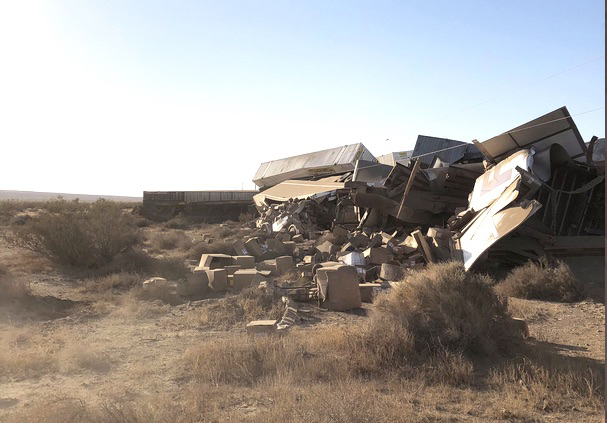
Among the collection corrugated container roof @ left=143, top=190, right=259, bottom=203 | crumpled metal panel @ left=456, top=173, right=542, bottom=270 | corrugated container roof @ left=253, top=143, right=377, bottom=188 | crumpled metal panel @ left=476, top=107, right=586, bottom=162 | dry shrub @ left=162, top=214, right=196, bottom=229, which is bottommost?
dry shrub @ left=162, top=214, right=196, bottom=229

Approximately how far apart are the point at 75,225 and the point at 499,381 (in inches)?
524

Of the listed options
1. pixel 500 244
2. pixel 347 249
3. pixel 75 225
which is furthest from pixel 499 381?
pixel 75 225

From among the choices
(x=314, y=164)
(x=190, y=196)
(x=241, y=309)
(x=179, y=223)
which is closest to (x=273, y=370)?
(x=241, y=309)

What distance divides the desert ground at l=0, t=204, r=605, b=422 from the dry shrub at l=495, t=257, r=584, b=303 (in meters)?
0.43

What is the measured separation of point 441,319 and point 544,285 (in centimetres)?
490

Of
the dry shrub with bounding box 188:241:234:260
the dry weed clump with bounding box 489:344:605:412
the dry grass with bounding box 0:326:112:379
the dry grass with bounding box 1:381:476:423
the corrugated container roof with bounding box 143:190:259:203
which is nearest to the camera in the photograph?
the dry grass with bounding box 1:381:476:423

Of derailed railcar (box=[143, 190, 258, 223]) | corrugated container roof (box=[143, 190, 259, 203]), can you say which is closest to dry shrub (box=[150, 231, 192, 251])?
derailed railcar (box=[143, 190, 258, 223])

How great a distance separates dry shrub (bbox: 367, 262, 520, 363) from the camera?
20.2ft

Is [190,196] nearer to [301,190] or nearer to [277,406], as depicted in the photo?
[301,190]

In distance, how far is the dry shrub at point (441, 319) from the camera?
6156 mm

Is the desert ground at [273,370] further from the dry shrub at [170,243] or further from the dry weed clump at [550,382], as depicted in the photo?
the dry shrub at [170,243]

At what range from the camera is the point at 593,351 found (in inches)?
263

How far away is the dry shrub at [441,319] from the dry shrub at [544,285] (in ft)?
11.8

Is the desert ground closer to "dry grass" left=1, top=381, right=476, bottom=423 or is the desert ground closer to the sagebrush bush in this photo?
"dry grass" left=1, top=381, right=476, bottom=423
